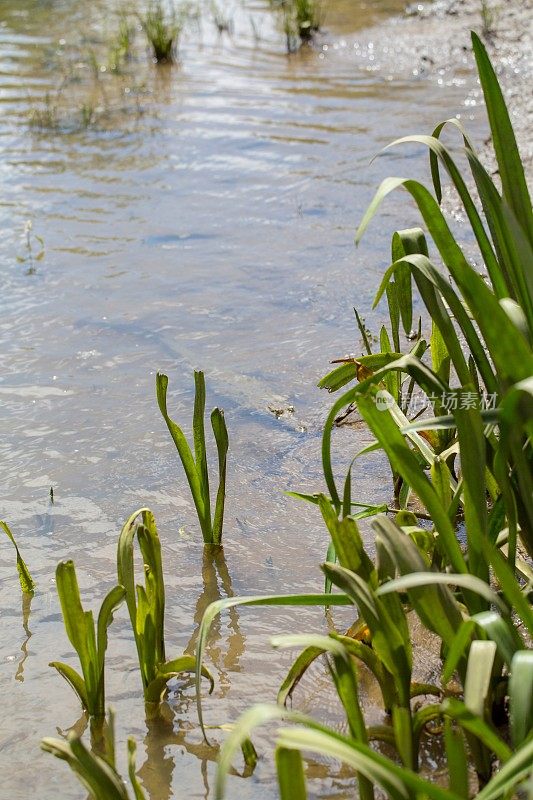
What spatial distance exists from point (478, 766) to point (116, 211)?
4219 millimetres

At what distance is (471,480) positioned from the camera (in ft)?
5.51

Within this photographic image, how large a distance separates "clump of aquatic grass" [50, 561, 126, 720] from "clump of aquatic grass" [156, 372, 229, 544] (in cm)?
52

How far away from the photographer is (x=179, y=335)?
13.2 feet

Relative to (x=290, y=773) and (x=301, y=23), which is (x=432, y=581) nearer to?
(x=290, y=773)

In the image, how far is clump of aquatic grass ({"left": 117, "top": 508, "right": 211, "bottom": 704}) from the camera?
192 cm

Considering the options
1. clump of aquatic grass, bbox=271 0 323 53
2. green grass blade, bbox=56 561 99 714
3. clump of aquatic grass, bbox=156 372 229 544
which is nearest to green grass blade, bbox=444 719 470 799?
green grass blade, bbox=56 561 99 714

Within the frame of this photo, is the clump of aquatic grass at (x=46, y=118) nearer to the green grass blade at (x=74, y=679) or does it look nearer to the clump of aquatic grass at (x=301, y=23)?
the clump of aquatic grass at (x=301, y=23)

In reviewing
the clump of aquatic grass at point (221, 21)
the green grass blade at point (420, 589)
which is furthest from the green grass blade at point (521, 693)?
the clump of aquatic grass at point (221, 21)

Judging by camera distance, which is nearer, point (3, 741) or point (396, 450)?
point (396, 450)

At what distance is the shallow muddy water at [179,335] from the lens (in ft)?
7.14

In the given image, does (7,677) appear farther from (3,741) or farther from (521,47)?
(521,47)

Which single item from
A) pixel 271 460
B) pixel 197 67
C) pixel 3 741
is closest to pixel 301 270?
pixel 271 460

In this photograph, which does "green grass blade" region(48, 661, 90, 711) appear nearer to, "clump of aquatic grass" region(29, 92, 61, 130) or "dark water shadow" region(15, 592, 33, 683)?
"dark water shadow" region(15, 592, 33, 683)

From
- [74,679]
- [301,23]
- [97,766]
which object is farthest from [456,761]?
[301,23]
